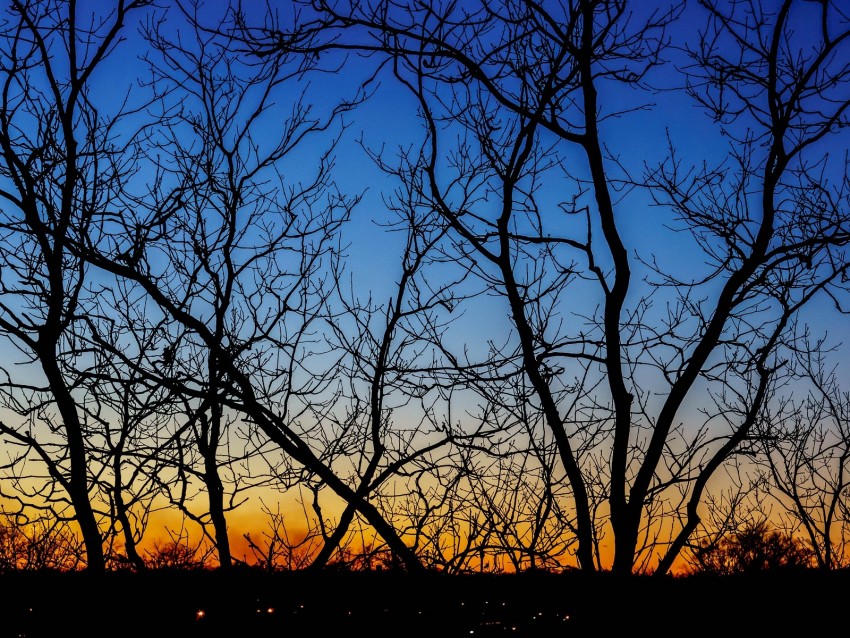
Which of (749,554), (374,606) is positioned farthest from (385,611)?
(749,554)

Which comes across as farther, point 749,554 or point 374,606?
point 749,554

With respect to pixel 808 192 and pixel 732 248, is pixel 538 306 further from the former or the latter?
pixel 808 192

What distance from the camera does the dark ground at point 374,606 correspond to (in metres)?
4.86

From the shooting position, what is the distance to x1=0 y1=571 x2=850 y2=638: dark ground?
486 centimetres

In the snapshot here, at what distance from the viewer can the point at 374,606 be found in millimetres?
5000

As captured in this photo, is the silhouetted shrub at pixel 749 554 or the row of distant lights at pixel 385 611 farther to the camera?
the silhouetted shrub at pixel 749 554

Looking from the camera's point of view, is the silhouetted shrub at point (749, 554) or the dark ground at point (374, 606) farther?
the silhouetted shrub at point (749, 554)

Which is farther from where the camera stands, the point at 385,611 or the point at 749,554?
the point at 749,554

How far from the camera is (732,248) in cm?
612

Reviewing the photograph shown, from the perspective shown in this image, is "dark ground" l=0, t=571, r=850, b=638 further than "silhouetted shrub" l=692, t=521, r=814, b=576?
No

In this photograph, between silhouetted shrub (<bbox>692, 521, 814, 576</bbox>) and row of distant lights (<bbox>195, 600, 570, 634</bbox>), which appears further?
silhouetted shrub (<bbox>692, 521, 814, 576</bbox>)

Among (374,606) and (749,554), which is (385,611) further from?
(749,554)

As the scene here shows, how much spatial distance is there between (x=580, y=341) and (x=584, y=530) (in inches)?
53.3

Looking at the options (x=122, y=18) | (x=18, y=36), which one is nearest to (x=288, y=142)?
(x=122, y=18)
